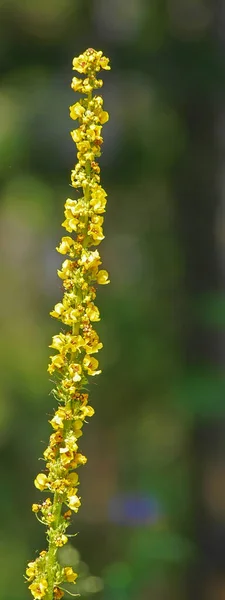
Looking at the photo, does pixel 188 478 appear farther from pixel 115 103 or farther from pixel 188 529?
pixel 115 103

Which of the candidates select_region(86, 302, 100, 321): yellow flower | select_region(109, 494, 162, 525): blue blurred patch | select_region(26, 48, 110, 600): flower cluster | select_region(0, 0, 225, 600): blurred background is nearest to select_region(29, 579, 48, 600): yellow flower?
select_region(26, 48, 110, 600): flower cluster

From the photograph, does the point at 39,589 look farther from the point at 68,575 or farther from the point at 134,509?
the point at 134,509

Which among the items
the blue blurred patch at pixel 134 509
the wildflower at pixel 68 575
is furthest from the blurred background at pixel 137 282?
the wildflower at pixel 68 575

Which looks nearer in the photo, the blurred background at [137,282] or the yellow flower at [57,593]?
the yellow flower at [57,593]

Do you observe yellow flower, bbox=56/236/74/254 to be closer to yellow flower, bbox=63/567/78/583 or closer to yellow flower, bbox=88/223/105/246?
yellow flower, bbox=88/223/105/246

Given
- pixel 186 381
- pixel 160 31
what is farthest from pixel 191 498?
pixel 160 31

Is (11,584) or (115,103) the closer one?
(11,584)

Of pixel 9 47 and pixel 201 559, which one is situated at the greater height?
pixel 9 47

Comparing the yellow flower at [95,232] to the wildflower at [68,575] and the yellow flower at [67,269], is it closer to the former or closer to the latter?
the yellow flower at [67,269]
